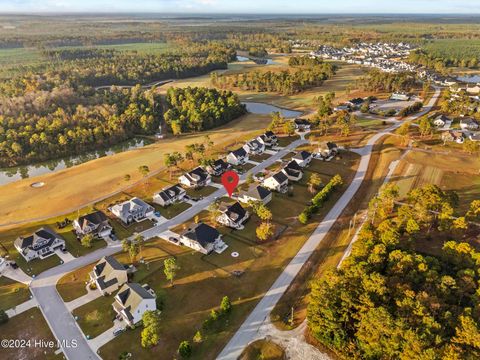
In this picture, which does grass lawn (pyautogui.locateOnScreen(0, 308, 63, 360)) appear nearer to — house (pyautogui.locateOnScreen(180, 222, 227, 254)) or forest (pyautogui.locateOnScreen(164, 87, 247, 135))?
house (pyautogui.locateOnScreen(180, 222, 227, 254))

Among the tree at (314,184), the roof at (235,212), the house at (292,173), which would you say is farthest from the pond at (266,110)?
the roof at (235,212)

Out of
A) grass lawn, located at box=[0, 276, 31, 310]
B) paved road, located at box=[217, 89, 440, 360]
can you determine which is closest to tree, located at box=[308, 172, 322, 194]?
paved road, located at box=[217, 89, 440, 360]

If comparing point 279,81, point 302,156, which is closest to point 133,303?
point 302,156

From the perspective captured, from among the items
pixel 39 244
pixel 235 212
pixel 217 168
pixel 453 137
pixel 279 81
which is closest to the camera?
pixel 39 244

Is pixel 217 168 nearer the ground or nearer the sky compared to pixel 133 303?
nearer the sky

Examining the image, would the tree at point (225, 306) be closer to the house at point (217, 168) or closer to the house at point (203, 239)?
the house at point (203, 239)

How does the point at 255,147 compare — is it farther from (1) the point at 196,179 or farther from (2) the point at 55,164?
(2) the point at 55,164
